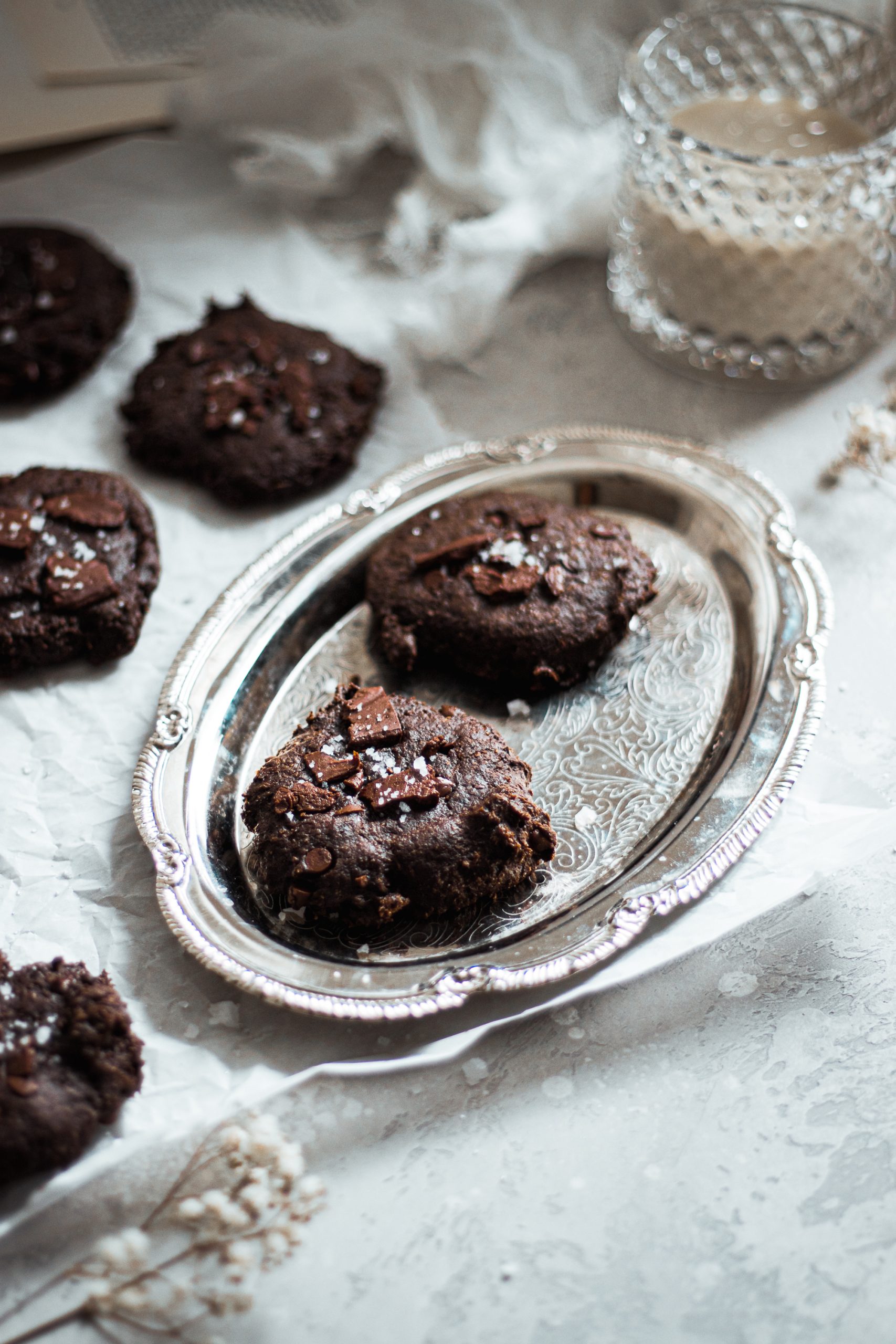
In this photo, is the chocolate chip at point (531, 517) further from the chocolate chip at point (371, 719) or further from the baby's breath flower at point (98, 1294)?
the baby's breath flower at point (98, 1294)

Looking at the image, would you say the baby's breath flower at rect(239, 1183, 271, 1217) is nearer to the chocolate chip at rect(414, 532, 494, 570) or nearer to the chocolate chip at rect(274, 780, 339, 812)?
the chocolate chip at rect(274, 780, 339, 812)

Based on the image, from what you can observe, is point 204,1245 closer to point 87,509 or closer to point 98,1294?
point 98,1294

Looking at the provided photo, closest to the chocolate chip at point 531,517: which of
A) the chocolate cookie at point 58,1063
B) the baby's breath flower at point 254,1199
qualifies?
the chocolate cookie at point 58,1063

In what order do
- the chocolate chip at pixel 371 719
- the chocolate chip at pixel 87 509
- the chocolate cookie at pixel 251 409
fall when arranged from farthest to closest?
the chocolate cookie at pixel 251 409 → the chocolate chip at pixel 87 509 → the chocolate chip at pixel 371 719

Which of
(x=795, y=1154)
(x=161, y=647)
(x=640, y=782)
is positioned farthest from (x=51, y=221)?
(x=795, y=1154)

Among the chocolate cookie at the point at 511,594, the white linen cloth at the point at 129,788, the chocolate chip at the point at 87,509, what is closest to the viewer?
the white linen cloth at the point at 129,788

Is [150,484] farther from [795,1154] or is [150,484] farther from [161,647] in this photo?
[795,1154]

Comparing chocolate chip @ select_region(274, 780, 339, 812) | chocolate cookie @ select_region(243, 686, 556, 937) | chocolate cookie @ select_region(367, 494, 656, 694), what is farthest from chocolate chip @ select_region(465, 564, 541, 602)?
chocolate chip @ select_region(274, 780, 339, 812)

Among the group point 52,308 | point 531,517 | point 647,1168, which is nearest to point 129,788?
point 531,517
